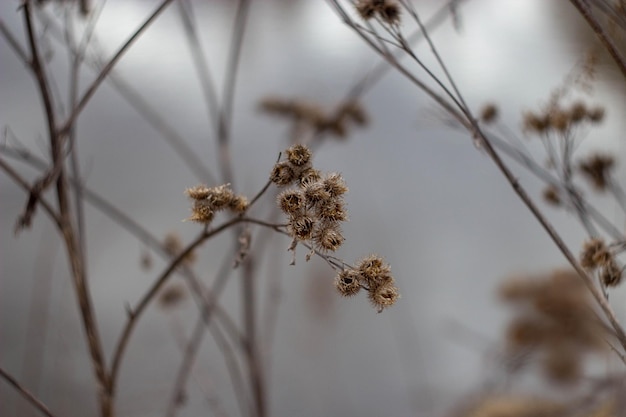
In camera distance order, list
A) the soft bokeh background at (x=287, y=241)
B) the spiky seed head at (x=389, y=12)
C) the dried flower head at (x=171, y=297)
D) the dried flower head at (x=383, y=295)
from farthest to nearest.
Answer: the soft bokeh background at (x=287, y=241), the dried flower head at (x=171, y=297), the spiky seed head at (x=389, y=12), the dried flower head at (x=383, y=295)

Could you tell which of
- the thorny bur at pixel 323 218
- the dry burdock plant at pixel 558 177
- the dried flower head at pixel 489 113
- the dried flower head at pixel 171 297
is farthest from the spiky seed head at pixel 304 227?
the dried flower head at pixel 171 297

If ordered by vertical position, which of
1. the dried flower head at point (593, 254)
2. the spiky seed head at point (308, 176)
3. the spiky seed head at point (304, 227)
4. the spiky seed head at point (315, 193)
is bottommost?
the dried flower head at point (593, 254)

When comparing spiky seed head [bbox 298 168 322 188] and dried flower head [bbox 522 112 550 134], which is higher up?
dried flower head [bbox 522 112 550 134]

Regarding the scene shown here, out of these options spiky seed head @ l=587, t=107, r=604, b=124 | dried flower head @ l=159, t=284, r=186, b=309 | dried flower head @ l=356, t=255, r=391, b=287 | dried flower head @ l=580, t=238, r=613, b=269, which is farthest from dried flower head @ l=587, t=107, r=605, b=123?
dried flower head @ l=159, t=284, r=186, b=309

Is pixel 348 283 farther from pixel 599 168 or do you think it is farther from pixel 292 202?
pixel 599 168

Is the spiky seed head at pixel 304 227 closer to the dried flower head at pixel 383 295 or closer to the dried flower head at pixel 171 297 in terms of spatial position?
the dried flower head at pixel 383 295

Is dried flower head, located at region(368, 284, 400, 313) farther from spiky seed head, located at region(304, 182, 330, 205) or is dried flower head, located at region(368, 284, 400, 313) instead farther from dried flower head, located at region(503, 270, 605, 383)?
dried flower head, located at region(503, 270, 605, 383)

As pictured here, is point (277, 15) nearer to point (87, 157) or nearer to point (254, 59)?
point (254, 59)
